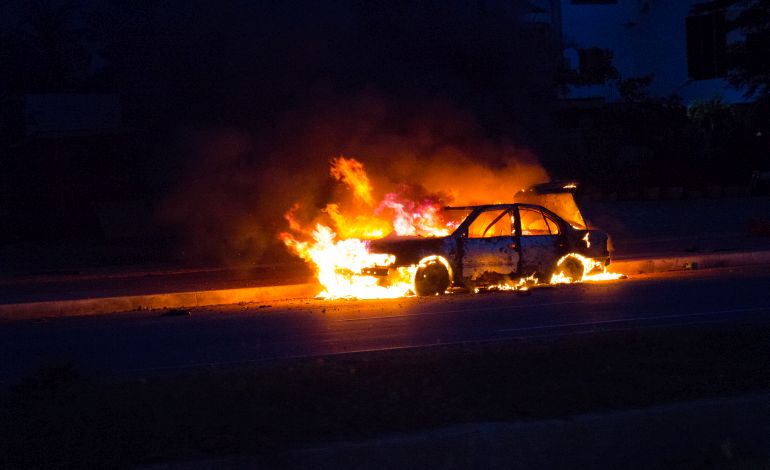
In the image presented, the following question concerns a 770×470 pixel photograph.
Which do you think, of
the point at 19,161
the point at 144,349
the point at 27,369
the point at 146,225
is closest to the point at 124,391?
the point at 27,369

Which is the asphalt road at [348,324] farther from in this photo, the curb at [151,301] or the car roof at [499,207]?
the car roof at [499,207]

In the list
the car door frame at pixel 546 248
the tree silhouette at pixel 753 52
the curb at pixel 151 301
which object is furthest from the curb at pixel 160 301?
the tree silhouette at pixel 753 52

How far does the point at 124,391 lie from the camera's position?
25.2ft

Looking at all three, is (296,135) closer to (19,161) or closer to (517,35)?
(517,35)

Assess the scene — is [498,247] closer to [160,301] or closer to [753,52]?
[160,301]

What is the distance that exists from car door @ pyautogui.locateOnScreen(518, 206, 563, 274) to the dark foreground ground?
240 inches

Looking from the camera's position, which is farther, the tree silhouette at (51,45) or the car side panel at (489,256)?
the tree silhouette at (51,45)

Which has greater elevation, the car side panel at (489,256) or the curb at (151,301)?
the car side panel at (489,256)

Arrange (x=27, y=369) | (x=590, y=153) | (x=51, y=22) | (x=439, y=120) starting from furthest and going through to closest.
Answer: (x=51, y=22), (x=590, y=153), (x=439, y=120), (x=27, y=369)

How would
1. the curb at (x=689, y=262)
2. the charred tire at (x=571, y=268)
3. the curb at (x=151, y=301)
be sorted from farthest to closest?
the curb at (x=689, y=262)
the charred tire at (x=571, y=268)
the curb at (x=151, y=301)

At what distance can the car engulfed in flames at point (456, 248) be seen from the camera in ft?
49.1

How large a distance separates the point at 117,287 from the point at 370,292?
Result: 17.2ft

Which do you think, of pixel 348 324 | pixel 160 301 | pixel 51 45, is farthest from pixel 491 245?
pixel 51 45

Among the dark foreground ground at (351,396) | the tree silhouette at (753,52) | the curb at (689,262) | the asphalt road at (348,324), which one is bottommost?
the curb at (689,262)
